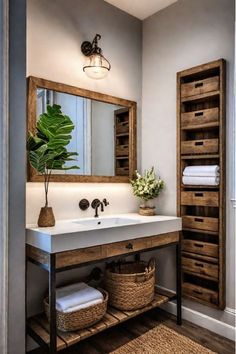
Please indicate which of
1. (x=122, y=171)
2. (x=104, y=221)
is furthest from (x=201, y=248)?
(x=122, y=171)

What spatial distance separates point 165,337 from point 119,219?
983 millimetres

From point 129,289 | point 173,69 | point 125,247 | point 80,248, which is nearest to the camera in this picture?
point 80,248

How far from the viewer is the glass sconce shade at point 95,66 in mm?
2369

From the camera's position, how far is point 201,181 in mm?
2289

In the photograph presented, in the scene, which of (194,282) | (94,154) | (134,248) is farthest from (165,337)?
(94,154)

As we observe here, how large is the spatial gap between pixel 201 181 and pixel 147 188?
20.3 inches

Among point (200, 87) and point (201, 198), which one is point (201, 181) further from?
point (200, 87)

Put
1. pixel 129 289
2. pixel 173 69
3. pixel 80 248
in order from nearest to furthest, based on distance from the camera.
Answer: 1. pixel 80 248
2. pixel 129 289
3. pixel 173 69

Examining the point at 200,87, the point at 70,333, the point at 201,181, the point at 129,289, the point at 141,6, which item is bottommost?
the point at 70,333

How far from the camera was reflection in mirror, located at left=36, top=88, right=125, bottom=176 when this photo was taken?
2.26 m

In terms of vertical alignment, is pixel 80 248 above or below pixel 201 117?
below

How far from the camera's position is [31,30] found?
207 centimetres

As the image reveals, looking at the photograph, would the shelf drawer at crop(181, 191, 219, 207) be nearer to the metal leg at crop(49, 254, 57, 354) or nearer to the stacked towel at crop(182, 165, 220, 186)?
the stacked towel at crop(182, 165, 220, 186)

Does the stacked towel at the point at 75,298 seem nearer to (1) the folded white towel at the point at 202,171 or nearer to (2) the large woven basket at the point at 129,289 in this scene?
(2) the large woven basket at the point at 129,289
